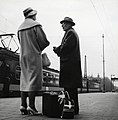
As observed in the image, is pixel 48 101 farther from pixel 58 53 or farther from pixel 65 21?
pixel 65 21

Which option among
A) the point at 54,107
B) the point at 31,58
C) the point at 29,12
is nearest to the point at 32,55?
the point at 31,58

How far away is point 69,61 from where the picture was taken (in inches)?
194

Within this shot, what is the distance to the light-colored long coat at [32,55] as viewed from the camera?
16.0 feet

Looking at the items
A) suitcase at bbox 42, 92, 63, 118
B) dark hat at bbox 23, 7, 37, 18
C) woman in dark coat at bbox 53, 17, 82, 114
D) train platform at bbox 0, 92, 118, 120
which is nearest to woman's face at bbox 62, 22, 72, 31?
woman in dark coat at bbox 53, 17, 82, 114

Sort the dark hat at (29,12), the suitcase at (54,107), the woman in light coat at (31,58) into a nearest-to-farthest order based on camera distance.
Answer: the suitcase at (54,107), the woman in light coat at (31,58), the dark hat at (29,12)

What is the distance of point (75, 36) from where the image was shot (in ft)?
16.4

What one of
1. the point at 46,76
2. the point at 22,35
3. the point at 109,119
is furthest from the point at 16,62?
the point at 109,119

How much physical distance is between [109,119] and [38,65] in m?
1.54

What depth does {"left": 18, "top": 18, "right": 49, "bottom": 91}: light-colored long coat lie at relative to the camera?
4.87 metres

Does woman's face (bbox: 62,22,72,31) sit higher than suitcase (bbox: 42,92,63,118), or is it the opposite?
woman's face (bbox: 62,22,72,31)

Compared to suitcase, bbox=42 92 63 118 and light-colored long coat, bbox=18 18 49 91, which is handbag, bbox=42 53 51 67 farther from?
suitcase, bbox=42 92 63 118

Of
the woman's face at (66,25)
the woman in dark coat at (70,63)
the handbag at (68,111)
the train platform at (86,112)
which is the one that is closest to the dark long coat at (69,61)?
the woman in dark coat at (70,63)

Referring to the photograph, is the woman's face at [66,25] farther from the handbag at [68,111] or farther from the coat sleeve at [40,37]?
the handbag at [68,111]

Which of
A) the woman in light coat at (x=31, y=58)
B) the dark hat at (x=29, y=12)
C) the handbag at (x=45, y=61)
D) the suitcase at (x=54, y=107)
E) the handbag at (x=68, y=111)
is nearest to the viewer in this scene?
the handbag at (x=68, y=111)
